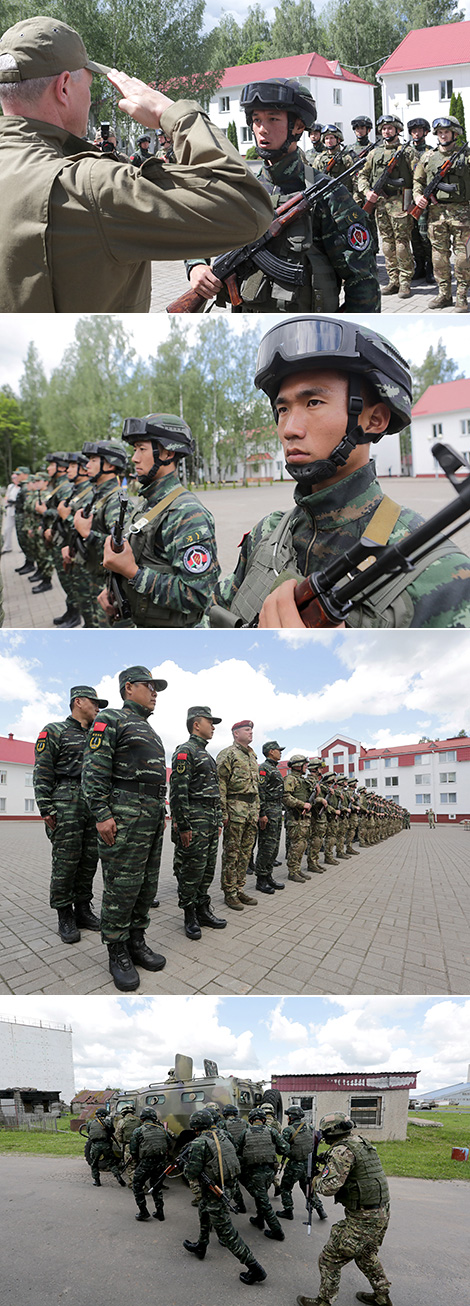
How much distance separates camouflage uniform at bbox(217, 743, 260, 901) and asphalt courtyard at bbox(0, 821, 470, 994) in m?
0.20

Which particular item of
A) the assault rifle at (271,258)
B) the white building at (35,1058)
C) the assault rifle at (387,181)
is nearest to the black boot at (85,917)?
the white building at (35,1058)

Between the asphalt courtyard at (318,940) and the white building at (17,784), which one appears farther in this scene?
the white building at (17,784)

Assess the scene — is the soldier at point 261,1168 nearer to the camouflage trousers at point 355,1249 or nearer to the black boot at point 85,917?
the camouflage trousers at point 355,1249

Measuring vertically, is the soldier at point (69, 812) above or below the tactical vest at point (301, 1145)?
above

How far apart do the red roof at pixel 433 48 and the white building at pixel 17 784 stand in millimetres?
5141

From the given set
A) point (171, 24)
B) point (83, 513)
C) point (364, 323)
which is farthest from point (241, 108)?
point (83, 513)

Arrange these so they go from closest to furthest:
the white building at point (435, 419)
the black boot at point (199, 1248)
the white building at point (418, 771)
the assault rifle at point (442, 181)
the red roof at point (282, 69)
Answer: the white building at point (435, 419) < the white building at point (418, 771) < the red roof at point (282, 69) < the black boot at point (199, 1248) < the assault rifle at point (442, 181)

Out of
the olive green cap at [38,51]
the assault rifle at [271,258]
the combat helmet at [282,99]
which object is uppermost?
the combat helmet at [282,99]

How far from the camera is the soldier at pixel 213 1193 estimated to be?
438 cm

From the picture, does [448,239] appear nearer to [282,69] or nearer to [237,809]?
[282,69]

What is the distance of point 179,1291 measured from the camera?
4164 mm

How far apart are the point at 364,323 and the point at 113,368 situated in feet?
2.33

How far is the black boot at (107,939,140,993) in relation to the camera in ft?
8.55

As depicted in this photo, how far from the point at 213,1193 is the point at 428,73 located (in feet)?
25.6
